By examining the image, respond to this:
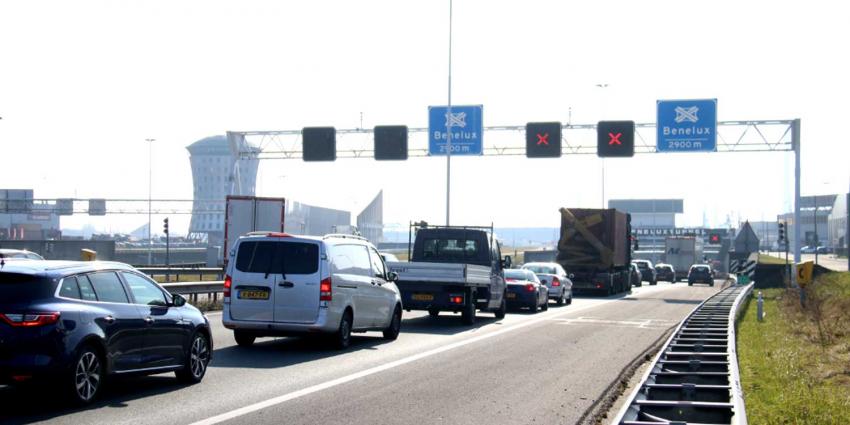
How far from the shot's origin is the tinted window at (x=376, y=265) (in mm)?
19125

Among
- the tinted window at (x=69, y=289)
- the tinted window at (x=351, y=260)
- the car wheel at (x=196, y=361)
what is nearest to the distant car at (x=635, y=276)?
the tinted window at (x=351, y=260)

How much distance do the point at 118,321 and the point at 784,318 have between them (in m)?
20.5

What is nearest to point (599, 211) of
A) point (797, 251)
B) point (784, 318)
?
point (797, 251)

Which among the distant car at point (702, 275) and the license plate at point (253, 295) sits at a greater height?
the license plate at point (253, 295)

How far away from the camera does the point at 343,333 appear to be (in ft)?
56.1

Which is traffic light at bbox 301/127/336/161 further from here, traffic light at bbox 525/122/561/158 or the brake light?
the brake light

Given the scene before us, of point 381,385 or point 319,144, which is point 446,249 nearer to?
point 381,385

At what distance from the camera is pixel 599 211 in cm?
4588

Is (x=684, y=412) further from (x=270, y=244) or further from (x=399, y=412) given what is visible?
(x=270, y=244)

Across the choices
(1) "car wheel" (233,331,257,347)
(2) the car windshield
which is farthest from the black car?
(2) the car windshield

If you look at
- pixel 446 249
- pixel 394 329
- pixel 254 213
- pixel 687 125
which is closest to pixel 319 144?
pixel 254 213

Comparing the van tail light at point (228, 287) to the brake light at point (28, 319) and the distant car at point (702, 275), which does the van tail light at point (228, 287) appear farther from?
the distant car at point (702, 275)

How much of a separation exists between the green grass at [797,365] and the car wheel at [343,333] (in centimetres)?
629

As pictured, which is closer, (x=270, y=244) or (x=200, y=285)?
(x=270, y=244)
